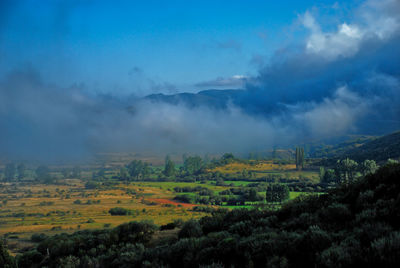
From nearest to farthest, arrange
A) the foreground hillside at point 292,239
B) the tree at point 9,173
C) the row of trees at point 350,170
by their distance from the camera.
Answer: the foreground hillside at point 292,239
the row of trees at point 350,170
the tree at point 9,173

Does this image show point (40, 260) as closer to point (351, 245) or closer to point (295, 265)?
point (295, 265)

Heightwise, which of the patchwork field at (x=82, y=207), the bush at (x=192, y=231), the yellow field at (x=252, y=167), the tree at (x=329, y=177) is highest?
the bush at (x=192, y=231)

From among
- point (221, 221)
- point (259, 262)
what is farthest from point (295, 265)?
point (221, 221)

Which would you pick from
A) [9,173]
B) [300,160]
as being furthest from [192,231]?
[9,173]

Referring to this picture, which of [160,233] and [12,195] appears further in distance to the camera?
[12,195]

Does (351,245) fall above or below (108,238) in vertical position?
above

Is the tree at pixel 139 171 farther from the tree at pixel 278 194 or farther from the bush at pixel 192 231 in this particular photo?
the bush at pixel 192 231

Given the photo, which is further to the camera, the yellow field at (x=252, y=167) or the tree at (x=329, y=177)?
the yellow field at (x=252, y=167)

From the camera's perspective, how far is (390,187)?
1281 centimetres

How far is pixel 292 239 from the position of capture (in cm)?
981

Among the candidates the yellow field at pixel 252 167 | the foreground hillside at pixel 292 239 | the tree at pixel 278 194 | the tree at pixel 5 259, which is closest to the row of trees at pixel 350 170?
the tree at pixel 278 194

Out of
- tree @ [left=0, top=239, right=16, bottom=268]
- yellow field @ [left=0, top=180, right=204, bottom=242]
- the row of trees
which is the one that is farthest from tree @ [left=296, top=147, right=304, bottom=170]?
A: tree @ [left=0, top=239, right=16, bottom=268]

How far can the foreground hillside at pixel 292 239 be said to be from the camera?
7508 mm

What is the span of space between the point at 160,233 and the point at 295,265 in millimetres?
13577
